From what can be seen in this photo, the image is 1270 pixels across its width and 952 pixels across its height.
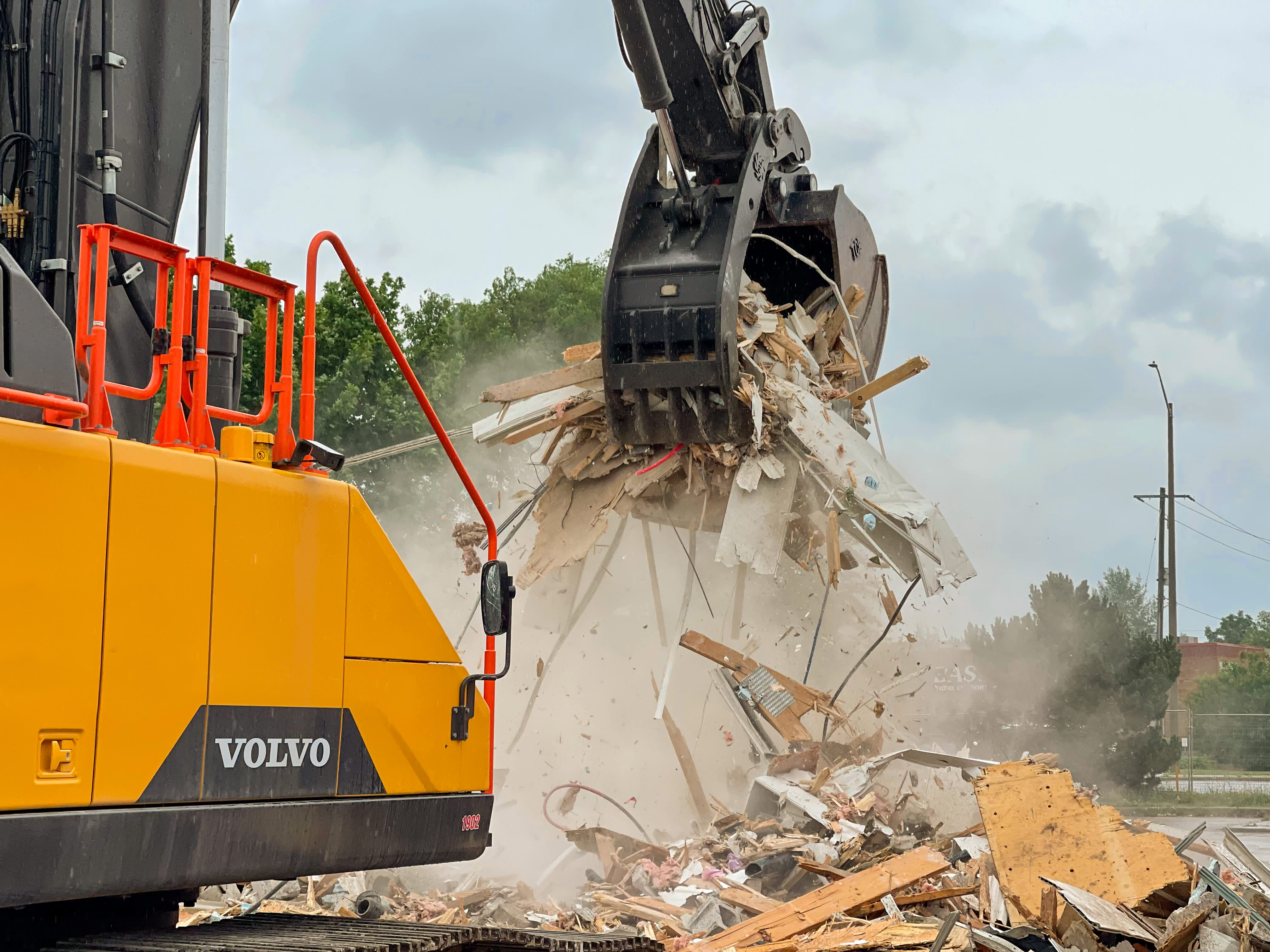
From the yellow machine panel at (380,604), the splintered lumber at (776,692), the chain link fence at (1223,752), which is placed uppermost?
the yellow machine panel at (380,604)

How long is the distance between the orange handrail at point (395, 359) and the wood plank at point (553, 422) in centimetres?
426

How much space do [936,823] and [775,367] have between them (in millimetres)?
3988

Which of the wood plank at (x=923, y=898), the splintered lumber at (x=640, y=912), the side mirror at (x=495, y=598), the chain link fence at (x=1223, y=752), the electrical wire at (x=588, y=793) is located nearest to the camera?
the side mirror at (x=495, y=598)

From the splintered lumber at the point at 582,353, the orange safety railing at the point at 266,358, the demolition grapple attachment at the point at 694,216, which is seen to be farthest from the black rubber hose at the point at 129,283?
the splintered lumber at the point at 582,353

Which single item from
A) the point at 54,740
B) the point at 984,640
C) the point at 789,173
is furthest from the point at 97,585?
the point at 984,640

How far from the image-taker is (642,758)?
11.6m

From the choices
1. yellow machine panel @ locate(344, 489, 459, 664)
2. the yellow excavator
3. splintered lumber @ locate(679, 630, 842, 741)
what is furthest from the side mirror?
splintered lumber @ locate(679, 630, 842, 741)

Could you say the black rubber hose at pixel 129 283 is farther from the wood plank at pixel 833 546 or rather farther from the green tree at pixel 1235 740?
the green tree at pixel 1235 740

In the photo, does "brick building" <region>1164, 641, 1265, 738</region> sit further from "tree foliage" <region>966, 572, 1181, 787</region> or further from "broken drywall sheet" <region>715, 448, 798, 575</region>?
"broken drywall sheet" <region>715, 448, 798, 575</region>

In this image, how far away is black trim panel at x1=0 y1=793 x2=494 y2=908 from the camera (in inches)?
118

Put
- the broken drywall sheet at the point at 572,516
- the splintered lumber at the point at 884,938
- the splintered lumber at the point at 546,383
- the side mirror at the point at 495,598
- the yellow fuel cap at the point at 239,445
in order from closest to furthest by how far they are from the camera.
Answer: the yellow fuel cap at the point at 239,445
the side mirror at the point at 495,598
the splintered lumber at the point at 884,938
the splintered lumber at the point at 546,383
the broken drywall sheet at the point at 572,516

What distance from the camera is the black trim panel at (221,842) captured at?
299 centimetres

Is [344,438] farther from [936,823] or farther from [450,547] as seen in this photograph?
[936,823]

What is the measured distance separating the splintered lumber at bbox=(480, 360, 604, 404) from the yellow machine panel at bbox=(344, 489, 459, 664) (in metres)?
4.82
